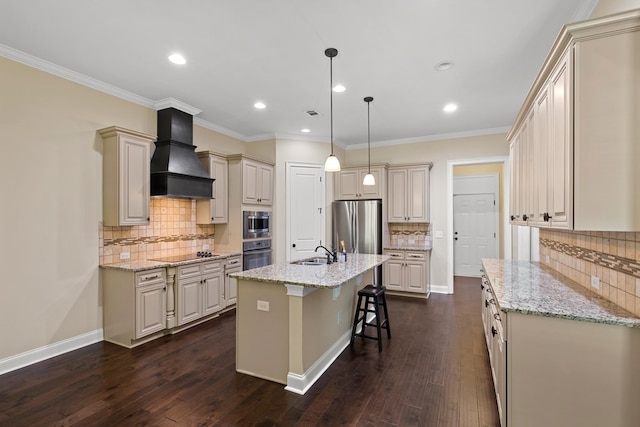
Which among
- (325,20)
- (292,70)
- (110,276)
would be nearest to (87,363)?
(110,276)

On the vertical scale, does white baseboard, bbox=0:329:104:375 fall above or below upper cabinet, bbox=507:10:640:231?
below

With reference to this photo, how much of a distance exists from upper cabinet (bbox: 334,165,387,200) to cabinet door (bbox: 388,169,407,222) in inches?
7.8

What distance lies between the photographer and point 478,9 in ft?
7.63

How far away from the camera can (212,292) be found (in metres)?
4.36

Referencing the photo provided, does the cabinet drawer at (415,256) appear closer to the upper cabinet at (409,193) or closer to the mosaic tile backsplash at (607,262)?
the upper cabinet at (409,193)

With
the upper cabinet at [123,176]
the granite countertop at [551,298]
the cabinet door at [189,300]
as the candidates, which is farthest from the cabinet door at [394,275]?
the upper cabinet at [123,176]

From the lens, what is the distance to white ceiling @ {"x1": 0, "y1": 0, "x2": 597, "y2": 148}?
2.34 m

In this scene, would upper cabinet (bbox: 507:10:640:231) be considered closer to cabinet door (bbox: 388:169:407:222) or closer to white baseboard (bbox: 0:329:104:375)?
cabinet door (bbox: 388:169:407:222)

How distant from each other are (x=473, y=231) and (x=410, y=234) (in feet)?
7.13

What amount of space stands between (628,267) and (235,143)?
5.35 metres

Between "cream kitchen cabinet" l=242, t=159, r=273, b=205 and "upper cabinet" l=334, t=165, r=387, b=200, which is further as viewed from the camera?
"upper cabinet" l=334, t=165, r=387, b=200

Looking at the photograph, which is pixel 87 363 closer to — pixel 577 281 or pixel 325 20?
pixel 325 20

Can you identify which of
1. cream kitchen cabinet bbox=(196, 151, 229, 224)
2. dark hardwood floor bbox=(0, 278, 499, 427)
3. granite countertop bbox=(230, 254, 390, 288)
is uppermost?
cream kitchen cabinet bbox=(196, 151, 229, 224)

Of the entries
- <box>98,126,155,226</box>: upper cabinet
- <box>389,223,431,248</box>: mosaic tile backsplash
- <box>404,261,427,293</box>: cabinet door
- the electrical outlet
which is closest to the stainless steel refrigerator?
<box>404,261,427,293</box>: cabinet door
